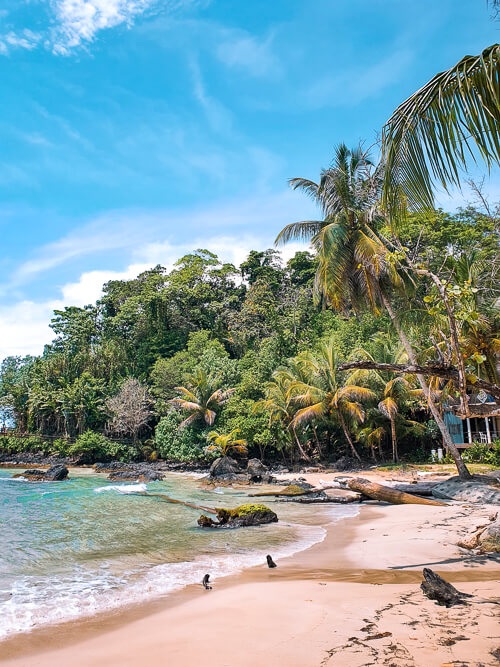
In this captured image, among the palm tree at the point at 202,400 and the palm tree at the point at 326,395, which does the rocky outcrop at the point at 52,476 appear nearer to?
the palm tree at the point at 202,400

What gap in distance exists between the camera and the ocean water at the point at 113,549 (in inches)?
210

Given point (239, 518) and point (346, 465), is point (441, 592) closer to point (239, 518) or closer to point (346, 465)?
point (239, 518)

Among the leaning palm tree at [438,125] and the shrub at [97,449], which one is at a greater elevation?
the leaning palm tree at [438,125]

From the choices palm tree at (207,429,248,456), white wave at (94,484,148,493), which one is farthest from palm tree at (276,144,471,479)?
palm tree at (207,429,248,456)

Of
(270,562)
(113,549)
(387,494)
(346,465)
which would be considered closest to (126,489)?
(346,465)

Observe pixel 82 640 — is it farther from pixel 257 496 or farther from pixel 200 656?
pixel 257 496

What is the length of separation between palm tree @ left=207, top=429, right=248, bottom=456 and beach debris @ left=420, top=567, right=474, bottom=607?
21974 mm

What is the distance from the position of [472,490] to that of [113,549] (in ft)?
29.0

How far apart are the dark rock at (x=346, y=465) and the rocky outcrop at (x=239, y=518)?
13022mm

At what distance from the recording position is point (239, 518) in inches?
405

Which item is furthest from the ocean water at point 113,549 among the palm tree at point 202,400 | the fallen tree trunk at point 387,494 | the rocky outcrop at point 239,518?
the palm tree at point 202,400

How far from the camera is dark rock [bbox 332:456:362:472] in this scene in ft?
73.7

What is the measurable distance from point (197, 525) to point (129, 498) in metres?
6.86

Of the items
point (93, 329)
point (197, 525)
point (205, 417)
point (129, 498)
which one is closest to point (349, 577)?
point (197, 525)
